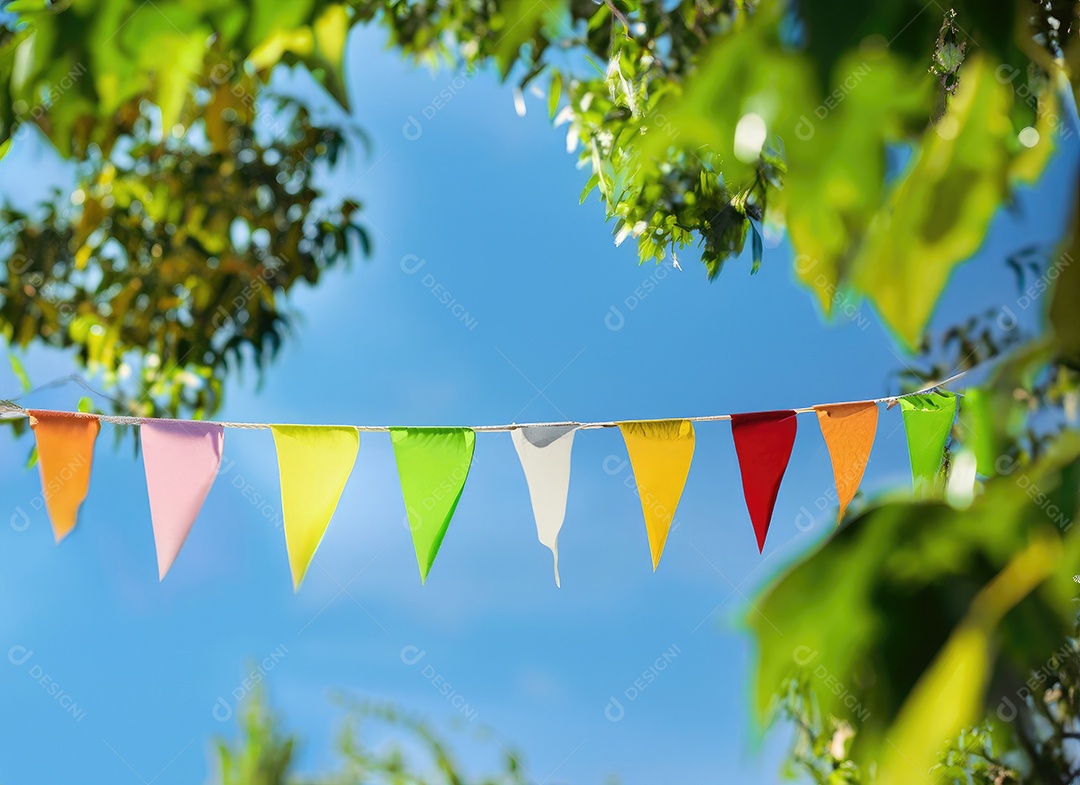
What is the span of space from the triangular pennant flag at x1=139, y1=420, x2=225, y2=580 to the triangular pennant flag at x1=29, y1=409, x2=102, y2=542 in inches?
5.5

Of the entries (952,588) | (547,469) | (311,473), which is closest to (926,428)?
(547,469)

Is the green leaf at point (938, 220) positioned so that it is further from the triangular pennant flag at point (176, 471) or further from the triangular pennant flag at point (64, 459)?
the triangular pennant flag at point (64, 459)

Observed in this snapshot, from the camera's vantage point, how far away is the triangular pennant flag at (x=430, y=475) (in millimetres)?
1898

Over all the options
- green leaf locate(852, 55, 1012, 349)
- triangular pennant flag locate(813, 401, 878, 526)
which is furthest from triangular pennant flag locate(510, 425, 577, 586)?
green leaf locate(852, 55, 1012, 349)

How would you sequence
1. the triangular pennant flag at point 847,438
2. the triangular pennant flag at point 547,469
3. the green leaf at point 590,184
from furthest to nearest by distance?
the green leaf at point 590,184 → the triangular pennant flag at point 847,438 → the triangular pennant flag at point 547,469

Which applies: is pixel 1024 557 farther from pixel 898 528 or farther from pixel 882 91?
pixel 882 91

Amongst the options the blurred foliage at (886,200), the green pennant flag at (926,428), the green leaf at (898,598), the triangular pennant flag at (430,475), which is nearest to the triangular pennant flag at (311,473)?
the triangular pennant flag at (430,475)

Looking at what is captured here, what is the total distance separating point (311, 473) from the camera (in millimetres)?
1935

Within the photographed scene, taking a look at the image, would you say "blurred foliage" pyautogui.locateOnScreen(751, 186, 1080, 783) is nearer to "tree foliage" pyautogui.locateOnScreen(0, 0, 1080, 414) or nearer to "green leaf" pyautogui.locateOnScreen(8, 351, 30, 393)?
"tree foliage" pyautogui.locateOnScreen(0, 0, 1080, 414)

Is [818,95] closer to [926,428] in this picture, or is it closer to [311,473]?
[311,473]

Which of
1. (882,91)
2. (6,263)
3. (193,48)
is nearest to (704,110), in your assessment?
(882,91)

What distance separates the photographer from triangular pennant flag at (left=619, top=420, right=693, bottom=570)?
2.12 meters

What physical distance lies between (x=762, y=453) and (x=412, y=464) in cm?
83

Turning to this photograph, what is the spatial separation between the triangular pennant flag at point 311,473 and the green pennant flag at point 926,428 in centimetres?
138
